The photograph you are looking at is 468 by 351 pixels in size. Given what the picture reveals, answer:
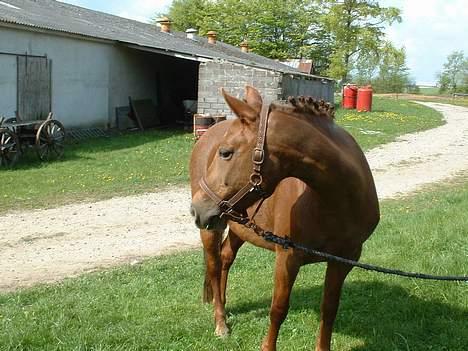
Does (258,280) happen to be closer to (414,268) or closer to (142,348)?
(414,268)

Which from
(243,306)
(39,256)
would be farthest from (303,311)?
(39,256)

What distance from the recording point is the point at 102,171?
12.2 m

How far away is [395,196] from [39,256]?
6.62 m

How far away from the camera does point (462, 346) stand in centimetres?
395

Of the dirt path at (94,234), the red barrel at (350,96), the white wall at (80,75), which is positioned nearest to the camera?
the dirt path at (94,234)

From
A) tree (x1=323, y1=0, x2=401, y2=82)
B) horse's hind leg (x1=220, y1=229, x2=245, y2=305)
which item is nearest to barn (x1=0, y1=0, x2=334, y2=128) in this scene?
horse's hind leg (x1=220, y1=229, x2=245, y2=305)

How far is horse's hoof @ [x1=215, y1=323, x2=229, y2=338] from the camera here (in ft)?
13.6

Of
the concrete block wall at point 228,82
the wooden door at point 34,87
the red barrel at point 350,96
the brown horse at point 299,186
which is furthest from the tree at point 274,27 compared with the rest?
the brown horse at point 299,186

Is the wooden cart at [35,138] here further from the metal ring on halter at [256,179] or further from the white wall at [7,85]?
the metal ring on halter at [256,179]

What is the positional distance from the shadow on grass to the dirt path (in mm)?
2326

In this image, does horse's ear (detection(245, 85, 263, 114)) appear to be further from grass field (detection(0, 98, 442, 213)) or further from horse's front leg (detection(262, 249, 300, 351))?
grass field (detection(0, 98, 442, 213))

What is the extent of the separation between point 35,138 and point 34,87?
311 centimetres

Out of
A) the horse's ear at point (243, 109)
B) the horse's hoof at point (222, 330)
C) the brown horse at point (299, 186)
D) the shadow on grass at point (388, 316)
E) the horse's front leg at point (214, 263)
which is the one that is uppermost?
the horse's ear at point (243, 109)

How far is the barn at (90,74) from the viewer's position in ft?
50.3
